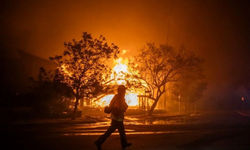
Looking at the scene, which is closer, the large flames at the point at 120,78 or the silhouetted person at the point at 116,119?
the silhouetted person at the point at 116,119

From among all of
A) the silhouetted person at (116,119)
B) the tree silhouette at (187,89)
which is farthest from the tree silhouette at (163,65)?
the silhouetted person at (116,119)

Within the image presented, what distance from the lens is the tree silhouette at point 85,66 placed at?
68.5 ft

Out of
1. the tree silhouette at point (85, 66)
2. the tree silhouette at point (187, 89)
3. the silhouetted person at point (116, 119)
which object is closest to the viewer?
the silhouetted person at point (116, 119)

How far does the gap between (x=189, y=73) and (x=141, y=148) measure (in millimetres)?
23478

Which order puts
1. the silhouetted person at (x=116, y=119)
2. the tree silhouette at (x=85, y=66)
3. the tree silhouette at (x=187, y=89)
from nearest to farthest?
the silhouetted person at (x=116, y=119) < the tree silhouette at (x=85, y=66) < the tree silhouette at (x=187, y=89)

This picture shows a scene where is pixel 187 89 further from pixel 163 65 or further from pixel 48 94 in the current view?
pixel 48 94

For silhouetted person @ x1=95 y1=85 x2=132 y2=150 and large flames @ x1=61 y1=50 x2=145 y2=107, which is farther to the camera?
large flames @ x1=61 y1=50 x2=145 y2=107

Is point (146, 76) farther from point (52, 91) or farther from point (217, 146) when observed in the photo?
point (217, 146)

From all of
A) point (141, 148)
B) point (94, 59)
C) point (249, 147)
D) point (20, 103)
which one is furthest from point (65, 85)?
point (249, 147)

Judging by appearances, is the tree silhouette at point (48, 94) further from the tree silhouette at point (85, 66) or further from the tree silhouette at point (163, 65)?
the tree silhouette at point (163, 65)

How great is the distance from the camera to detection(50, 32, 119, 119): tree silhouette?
20.9 metres

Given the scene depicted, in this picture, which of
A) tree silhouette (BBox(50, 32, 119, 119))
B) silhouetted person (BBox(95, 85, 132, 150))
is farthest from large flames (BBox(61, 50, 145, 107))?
silhouetted person (BBox(95, 85, 132, 150))

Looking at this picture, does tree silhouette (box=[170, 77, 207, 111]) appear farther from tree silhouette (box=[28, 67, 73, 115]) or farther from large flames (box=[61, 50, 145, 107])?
tree silhouette (box=[28, 67, 73, 115])

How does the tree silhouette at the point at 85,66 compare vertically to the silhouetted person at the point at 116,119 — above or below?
above
